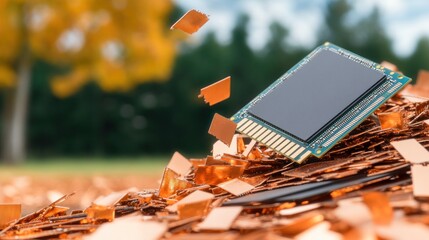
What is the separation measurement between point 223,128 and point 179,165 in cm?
25

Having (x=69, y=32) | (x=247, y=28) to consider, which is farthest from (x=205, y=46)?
(x=69, y=32)

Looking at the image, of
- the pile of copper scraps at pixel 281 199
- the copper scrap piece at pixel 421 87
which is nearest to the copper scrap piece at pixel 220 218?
the pile of copper scraps at pixel 281 199

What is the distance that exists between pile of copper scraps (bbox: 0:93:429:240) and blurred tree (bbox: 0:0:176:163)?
10.8 meters

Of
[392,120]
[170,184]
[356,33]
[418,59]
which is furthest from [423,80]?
[418,59]

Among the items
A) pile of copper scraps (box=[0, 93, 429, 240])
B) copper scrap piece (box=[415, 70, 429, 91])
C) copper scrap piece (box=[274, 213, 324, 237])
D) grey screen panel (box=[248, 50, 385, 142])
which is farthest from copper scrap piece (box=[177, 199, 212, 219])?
copper scrap piece (box=[415, 70, 429, 91])

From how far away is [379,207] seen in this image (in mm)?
1187

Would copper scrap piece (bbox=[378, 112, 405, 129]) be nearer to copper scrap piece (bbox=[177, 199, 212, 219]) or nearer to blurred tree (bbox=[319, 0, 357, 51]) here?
copper scrap piece (bbox=[177, 199, 212, 219])

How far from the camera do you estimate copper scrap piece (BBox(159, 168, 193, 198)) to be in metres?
1.73

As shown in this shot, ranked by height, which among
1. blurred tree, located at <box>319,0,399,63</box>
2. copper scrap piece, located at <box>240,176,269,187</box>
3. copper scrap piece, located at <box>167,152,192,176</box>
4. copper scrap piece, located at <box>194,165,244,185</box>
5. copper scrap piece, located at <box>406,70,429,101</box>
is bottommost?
copper scrap piece, located at <box>240,176,269,187</box>

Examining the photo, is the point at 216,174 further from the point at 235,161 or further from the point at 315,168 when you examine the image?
the point at 315,168

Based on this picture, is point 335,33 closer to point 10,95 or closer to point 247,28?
point 247,28

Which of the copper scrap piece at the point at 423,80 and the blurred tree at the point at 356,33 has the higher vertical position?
the blurred tree at the point at 356,33

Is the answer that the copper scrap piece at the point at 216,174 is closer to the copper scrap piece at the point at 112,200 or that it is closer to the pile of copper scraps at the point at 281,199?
the pile of copper scraps at the point at 281,199

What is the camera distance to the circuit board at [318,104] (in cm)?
168
